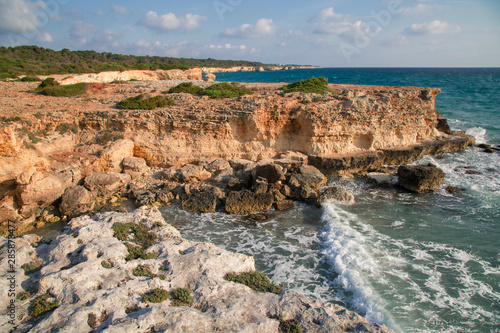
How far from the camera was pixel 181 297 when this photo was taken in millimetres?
5473

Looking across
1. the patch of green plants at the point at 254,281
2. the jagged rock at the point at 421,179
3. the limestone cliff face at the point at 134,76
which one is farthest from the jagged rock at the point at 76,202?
the limestone cliff face at the point at 134,76

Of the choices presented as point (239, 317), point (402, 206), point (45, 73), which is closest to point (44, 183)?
point (239, 317)

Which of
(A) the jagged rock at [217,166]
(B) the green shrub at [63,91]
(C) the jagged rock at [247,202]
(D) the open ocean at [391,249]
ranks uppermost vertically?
(B) the green shrub at [63,91]

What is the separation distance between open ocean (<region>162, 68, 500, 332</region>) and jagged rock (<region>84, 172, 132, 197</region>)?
3330 millimetres

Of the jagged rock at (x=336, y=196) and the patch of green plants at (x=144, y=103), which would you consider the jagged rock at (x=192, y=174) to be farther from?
the jagged rock at (x=336, y=196)

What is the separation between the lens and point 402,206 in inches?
525

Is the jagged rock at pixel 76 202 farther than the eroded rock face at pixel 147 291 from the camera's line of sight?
Yes

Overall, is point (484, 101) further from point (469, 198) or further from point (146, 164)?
point (146, 164)

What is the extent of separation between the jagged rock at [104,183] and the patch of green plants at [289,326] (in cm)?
1174

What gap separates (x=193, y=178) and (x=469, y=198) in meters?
13.9

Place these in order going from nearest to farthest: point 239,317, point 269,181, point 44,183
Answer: point 239,317
point 44,183
point 269,181

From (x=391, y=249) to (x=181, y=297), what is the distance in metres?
7.54

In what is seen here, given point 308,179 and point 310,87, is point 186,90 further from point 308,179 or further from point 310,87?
point 308,179

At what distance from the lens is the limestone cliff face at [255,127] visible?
16.8m
